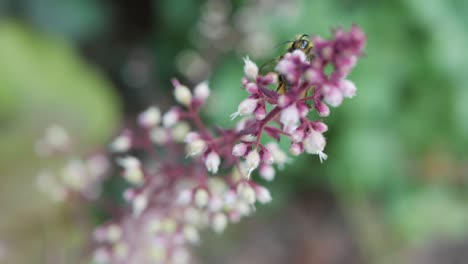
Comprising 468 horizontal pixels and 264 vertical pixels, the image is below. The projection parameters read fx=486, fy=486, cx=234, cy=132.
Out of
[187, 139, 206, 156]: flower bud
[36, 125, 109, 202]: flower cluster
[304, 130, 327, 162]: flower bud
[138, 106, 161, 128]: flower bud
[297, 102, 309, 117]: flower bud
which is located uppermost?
[36, 125, 109, 202]: flower cluster

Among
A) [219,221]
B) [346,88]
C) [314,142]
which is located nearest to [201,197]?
[219,221]

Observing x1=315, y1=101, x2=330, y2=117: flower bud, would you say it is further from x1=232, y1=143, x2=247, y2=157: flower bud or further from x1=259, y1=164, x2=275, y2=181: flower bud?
x1=259, y1=164, x2=275, y2=181: flower bud

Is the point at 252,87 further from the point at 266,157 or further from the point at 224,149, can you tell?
the point at 224,149

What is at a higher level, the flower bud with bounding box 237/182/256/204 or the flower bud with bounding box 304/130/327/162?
the flower bud with bounding box 237/182/256/204

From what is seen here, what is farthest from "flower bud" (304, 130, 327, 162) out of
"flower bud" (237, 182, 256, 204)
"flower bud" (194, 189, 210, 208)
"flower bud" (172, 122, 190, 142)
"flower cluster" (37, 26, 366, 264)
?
"flower bud" (172, 122, 190, 142)

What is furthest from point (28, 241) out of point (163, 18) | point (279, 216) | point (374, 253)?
point (374, 253)

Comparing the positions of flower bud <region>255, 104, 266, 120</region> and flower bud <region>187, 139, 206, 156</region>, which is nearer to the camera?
flower bud <region>255, 104, 266, 120</region>

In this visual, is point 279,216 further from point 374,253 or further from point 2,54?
point 2,54
